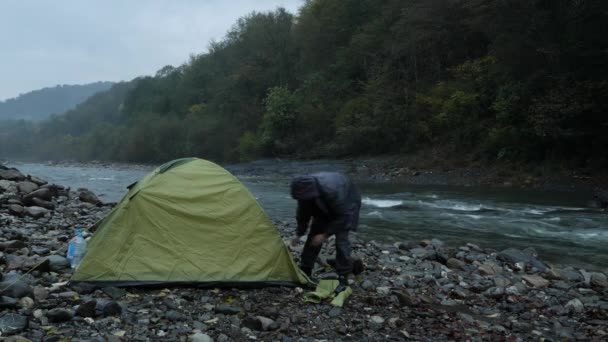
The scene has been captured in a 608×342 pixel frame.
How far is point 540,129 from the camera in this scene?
22859 mm

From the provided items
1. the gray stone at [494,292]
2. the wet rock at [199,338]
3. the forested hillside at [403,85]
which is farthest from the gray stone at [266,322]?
the forested hillside at [403,85]

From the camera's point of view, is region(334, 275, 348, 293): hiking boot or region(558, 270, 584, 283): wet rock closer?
region(334, 275, 348, 293): hiking boot

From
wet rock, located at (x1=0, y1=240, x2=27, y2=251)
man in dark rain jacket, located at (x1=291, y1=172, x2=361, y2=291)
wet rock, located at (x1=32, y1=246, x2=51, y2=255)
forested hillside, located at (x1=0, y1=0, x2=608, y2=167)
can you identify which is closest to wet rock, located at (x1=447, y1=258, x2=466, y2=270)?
man in dark rain jacket, located at (x1=291, y1=172, x2=361, y2=291)

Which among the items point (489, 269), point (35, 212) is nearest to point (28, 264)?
point (35, 212)

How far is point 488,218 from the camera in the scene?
565 inches

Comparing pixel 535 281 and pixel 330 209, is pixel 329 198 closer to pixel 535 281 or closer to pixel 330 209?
pixel 330 209

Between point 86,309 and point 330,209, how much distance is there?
2696 mm

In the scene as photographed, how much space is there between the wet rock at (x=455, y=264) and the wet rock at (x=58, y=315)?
547 centimetres

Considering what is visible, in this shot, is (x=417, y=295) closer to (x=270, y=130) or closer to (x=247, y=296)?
(x=247, y=296)

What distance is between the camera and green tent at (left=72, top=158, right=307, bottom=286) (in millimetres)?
5527

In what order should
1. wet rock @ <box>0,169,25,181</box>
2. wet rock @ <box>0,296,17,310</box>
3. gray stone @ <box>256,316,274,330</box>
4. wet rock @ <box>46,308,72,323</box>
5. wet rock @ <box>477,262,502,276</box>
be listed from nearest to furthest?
wet rock @ <box>46,308,72,323</box> → wet rock @ <box>0,296,17,310</box> → gray stone @ <box>256,316,274,330</box> → wet rock @ <box>477,262,502,276</box> → wet rock @ <box>0,169,25,181</box>

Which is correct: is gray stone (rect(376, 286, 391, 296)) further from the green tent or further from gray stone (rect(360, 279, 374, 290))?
the green tent

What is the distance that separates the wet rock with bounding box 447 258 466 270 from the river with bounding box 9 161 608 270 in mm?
2474

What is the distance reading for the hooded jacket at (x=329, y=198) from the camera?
5586 millimetres
